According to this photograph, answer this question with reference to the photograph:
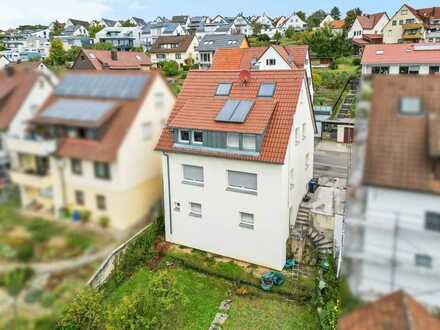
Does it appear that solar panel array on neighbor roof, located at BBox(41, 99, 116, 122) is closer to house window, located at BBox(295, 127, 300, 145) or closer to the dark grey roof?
house window, located at BBox(295, 127, 300, 145)

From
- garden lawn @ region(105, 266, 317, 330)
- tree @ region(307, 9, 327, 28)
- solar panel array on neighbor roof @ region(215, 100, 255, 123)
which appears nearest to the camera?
solar panel array on neighbor roof @ region(215, 100, 255, 123)

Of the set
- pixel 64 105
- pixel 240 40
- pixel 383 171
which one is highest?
pixel 240 40

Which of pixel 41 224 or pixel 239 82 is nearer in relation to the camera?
pixel 41 224

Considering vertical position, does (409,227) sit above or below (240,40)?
below

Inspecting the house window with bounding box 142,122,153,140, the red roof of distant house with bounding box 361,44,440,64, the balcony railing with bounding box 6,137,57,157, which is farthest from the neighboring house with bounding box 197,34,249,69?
the balcony railing with bounding box 6,137,57,157

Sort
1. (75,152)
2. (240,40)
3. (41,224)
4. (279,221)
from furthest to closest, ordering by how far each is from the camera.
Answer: (240,40) < (279,221) < (41,224) < (75,152)

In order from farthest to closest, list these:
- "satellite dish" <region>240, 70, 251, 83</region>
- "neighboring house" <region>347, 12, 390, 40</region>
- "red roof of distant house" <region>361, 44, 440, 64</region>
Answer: "neighboring house" <region>347, 12, 390, 40</region> < "red roof of distant house" <region>361, 44, 440, 64</region> < "satellite dish" <region>240, 70, 251, 83</region>

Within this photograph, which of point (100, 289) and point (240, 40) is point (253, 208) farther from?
point (240, 40)

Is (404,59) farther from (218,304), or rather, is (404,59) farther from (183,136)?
(183,136)

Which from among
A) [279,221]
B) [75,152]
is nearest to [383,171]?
[75,152]
